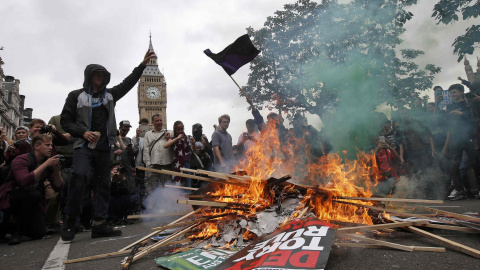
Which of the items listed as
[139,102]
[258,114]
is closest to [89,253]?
[258,114]

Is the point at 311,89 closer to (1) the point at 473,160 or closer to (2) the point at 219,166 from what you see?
(2) the point at 219,166

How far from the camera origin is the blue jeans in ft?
14.1

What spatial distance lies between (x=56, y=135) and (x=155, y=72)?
117 metres

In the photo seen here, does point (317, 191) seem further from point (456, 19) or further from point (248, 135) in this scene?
point (456, 19)

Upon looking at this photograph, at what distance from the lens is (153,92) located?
114875 millimetres

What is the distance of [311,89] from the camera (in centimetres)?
732

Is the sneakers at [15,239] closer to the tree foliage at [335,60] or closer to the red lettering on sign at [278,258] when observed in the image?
the red lettering on sign at [278,258]

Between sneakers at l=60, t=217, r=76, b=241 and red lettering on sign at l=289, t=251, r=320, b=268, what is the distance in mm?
3298

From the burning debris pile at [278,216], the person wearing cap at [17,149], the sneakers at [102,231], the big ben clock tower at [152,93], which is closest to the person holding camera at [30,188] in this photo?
the person wearing cap at [17,149]

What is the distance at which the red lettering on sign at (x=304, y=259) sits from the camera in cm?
209

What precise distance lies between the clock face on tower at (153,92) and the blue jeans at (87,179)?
113m

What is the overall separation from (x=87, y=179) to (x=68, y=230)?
670 mm

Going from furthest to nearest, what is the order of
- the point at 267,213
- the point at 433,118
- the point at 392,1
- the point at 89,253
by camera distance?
the point at 433,118 → the point at 392,1 → the point at 89,253 → the point at 267,213

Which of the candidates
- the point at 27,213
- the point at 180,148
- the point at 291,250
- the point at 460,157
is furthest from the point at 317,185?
the point at 460,157
